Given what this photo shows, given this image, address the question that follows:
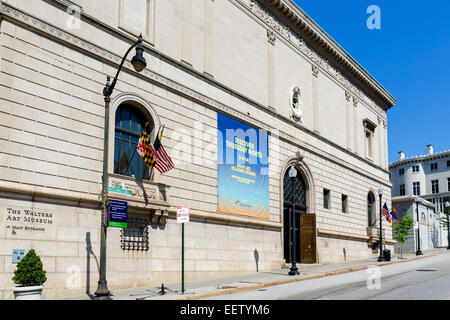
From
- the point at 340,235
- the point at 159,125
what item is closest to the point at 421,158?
the point at 340,235

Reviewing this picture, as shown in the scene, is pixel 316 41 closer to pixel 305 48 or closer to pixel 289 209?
pixel 305 48

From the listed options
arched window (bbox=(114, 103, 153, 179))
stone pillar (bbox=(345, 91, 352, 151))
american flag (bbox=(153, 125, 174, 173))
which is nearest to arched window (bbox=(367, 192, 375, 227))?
stone pillar (bbox=(345, 91, 352, 151))

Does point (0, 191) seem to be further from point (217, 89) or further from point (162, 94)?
point (217, 89)

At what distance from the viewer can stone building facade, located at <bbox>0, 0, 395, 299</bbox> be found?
17.3 meters

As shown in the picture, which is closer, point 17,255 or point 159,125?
point 17,255

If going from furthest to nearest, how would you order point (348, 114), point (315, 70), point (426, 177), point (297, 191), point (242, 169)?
1. point (426, 177)
2. point (348, 114)
3. point (315, 70)
4. point (297, 191)
5. point (242, 169)

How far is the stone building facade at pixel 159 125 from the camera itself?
56.8 feet

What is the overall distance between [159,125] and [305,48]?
18283 millimetres

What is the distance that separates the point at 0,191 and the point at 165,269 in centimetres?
825

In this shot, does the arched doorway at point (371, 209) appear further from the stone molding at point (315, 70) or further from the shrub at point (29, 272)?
the shrub at point (29, 272)

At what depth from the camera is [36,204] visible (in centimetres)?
1722

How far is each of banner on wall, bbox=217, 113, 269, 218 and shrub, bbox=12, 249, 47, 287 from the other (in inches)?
470

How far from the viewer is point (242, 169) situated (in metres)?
27.3

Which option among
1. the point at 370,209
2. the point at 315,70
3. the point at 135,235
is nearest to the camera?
the point at 135,235
